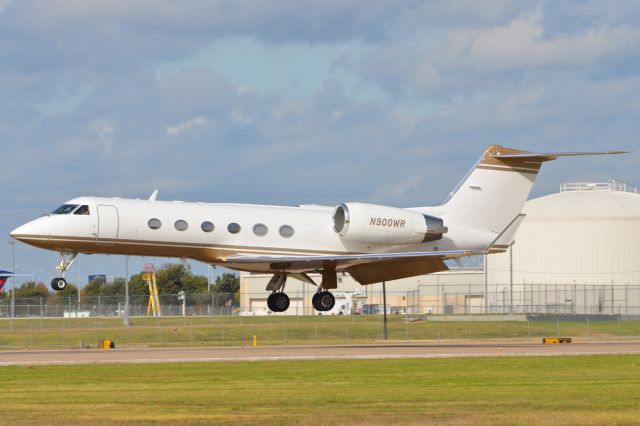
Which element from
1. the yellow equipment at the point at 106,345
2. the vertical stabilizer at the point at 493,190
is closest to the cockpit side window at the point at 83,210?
the yellow equipment at the point at 106,345

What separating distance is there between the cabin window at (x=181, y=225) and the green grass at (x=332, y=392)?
720 cm

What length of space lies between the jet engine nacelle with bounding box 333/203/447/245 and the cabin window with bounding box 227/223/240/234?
3815 mm

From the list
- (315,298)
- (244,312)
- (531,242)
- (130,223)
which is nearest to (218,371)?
(130,223)

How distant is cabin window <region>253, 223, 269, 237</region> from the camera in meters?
43.1

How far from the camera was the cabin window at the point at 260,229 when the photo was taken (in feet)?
141

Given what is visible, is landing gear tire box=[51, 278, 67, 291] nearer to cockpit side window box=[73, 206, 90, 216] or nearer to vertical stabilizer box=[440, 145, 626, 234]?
cockpit side window box=[73, 206, 90, 216]

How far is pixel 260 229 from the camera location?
141 feet

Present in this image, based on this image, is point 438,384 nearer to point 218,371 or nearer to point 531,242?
point 218,371

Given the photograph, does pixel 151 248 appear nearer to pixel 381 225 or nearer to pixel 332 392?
pixel 381 225

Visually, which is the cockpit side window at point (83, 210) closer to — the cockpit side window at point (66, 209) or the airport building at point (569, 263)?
the cockpit side window at point (66, 209)

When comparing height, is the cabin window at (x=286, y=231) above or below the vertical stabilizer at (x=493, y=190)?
below

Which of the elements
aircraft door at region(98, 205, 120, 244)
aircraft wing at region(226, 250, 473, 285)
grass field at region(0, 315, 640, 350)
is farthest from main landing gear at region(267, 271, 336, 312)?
grass field at region(0, 315, 640, 350)

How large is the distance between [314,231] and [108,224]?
767 cm

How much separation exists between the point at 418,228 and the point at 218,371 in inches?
561
